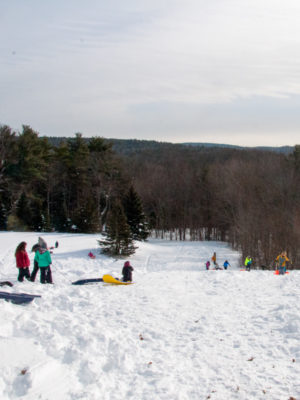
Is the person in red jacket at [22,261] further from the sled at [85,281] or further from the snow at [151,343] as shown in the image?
the sled at [85,281]

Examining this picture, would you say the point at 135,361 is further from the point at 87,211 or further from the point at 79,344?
the point at 87,211

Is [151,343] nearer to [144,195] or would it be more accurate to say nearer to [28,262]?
[28,262]

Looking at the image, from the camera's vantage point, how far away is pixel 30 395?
4.42m

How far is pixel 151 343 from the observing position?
6.39 m

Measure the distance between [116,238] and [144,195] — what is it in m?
27.2

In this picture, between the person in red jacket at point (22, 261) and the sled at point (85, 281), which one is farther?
the sled at point (85, 281)

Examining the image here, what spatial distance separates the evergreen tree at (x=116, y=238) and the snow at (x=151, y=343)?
15.6m

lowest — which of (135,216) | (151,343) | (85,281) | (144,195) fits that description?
(151,343)

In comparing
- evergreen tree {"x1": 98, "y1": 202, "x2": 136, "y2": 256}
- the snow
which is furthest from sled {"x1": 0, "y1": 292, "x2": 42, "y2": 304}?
evergreen tree {"x1": 98, "y1": 202, "x2": 136, "y2": 256}

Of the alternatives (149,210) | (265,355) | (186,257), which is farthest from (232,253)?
(265,355)

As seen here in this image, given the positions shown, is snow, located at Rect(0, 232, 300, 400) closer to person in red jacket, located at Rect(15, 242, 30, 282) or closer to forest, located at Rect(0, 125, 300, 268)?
person in red jacket, located at Rect(15, 242, 30, 282)

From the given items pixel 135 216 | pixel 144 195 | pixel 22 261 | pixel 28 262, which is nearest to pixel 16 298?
pixel 22 261

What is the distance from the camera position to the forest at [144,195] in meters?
31.0

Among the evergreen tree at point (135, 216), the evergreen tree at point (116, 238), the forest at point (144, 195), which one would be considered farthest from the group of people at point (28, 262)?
the evergreen tree at point (135, 216)
